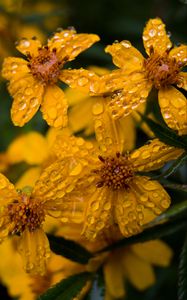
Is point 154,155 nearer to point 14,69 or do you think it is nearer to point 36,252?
point 36,252

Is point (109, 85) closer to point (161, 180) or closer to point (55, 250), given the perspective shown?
point (161, 180)

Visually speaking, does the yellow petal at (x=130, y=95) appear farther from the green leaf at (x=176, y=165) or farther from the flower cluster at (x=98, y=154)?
the green leaf at (x=176, y=165)

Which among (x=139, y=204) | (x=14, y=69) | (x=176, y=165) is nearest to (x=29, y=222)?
(x=139, y=204)

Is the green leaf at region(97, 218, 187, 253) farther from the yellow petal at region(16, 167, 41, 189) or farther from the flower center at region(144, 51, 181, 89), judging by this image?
the yellow petal at region(16, 167, 41, 189)

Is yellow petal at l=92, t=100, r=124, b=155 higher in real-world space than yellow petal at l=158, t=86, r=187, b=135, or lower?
lower

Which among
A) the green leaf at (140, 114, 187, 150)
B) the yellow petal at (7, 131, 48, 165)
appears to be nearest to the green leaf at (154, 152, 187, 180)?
the green leaf at (140, 114, 187, 150)

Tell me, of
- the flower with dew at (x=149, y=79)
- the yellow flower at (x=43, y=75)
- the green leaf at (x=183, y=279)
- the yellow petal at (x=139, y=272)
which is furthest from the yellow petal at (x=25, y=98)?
the yellow petal at (x=139, y=272)
